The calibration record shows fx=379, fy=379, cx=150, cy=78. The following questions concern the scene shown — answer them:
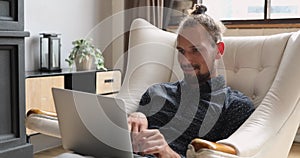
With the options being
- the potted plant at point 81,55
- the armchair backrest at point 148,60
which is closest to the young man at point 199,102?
the armchair backrest at point 148,60

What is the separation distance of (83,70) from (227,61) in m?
1.73

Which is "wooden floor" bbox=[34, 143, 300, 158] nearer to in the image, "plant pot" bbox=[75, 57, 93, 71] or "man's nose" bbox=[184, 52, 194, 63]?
"plant pot" bbox=[75, 57, 93, 71]

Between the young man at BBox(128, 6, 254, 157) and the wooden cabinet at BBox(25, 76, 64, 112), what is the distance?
1.33 meters

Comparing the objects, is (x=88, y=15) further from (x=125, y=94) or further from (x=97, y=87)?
(x=125, y=94)

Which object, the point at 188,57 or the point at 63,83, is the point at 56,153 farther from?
the point at 188,57

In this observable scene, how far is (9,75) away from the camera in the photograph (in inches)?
87.4

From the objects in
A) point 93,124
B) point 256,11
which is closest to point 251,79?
point 93,124

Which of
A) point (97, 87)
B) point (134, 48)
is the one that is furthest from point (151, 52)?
point (97, 87)

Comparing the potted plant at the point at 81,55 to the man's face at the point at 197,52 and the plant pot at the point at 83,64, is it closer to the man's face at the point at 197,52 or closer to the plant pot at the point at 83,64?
the plant pot at the point at 83,64

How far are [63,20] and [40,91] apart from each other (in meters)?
0.90

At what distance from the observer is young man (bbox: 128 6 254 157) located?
1.50m

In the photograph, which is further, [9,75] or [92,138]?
[9,75]

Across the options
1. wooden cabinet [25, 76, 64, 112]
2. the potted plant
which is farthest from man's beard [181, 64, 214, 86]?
the potted plant

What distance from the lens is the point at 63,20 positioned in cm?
339
